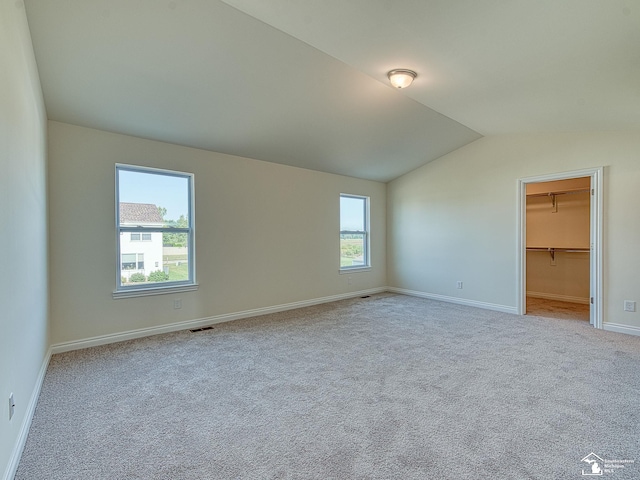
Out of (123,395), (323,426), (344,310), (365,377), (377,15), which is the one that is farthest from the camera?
(344,310)

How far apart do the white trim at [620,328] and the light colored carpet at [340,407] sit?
0.58ft

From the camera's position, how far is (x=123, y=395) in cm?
252

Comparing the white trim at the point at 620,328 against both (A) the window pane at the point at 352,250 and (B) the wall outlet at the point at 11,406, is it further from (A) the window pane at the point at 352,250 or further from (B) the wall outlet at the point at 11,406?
(B) the wall outlet at the point at 11,406

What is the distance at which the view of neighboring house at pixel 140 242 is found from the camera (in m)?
3.88

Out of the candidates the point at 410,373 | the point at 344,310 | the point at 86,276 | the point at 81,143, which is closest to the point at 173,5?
the point at 81,143

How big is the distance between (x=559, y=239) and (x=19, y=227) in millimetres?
7520

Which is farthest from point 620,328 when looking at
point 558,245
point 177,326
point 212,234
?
point 177,326

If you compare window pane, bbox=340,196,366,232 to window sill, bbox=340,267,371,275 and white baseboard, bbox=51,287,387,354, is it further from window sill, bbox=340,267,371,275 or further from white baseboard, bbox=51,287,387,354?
white baseboard, bbox=51,287,387,354

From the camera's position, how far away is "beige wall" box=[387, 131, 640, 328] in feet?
13.3

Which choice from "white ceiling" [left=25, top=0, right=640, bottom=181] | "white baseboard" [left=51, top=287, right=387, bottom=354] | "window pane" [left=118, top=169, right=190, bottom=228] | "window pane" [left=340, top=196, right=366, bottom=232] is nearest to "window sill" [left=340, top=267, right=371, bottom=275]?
"white baseboard" [left=51, top=287, right=387, bottom=354]

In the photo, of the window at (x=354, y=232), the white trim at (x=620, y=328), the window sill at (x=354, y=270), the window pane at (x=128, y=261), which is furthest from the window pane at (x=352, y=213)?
the white trim at (x=620, y=328)

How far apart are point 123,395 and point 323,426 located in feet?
5.25

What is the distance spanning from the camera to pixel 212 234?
450cm

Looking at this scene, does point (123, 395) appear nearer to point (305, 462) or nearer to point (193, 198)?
point (305, 462)
